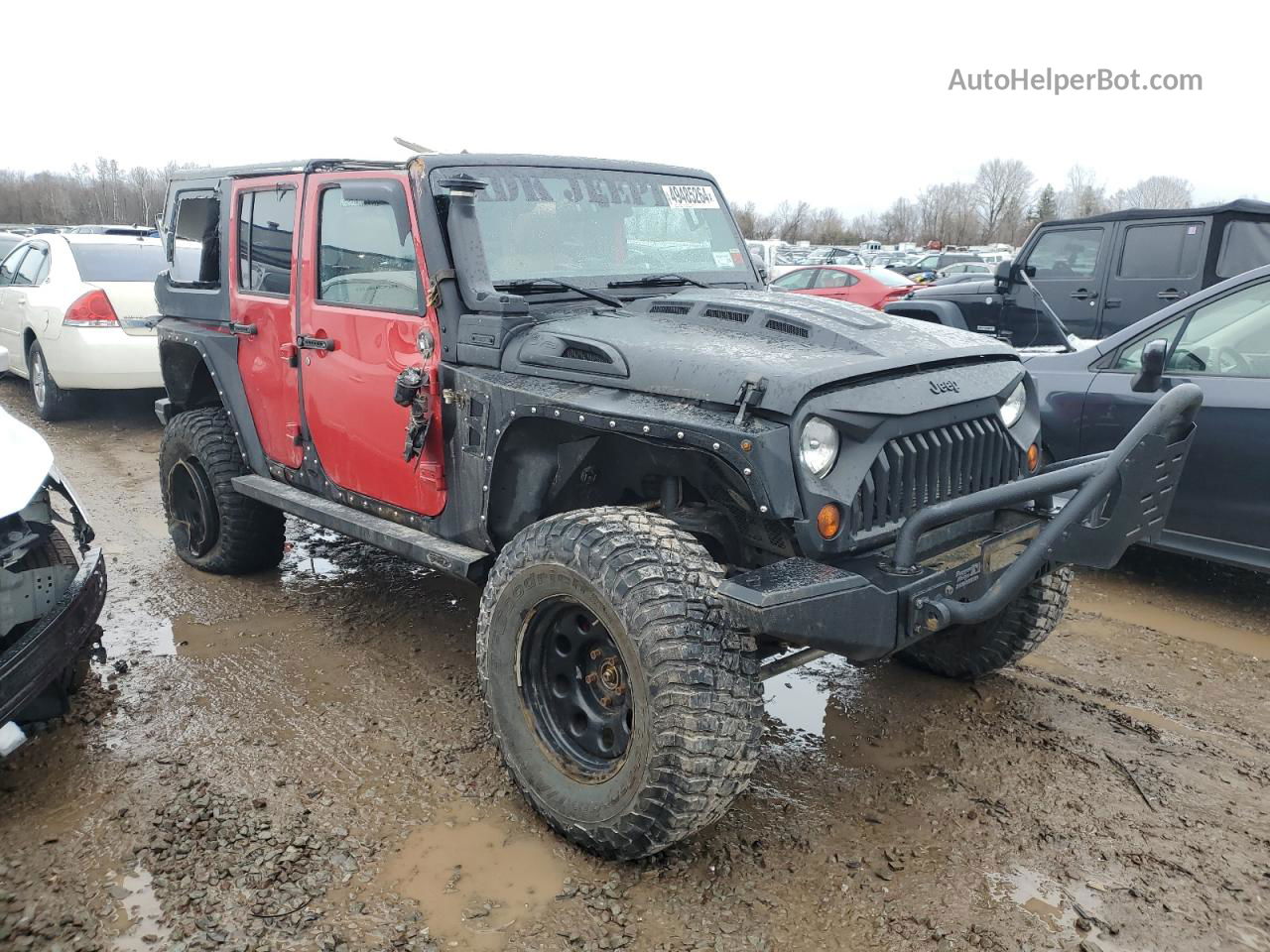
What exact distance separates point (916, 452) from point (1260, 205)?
23.7ft

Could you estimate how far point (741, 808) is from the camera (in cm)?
308

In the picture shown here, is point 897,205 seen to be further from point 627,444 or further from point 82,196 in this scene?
point 627,444

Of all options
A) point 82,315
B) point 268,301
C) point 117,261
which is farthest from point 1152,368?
point 117,261

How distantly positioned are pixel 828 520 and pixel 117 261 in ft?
26.4

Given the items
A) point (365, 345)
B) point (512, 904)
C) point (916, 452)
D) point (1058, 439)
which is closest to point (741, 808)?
point (512, 904)

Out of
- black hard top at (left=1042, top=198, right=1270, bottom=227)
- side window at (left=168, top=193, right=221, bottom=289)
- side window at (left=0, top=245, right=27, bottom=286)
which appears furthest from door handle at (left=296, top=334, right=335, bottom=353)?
black hard top at (left=1042, top=198, right=1270, bottom=227)

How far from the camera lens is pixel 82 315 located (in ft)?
26.5

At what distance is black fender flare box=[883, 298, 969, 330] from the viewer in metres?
9.49

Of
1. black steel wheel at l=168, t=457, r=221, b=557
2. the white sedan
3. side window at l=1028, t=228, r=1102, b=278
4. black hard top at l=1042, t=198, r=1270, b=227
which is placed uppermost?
black hard top at l=1042, t=198, r=1270, b=227

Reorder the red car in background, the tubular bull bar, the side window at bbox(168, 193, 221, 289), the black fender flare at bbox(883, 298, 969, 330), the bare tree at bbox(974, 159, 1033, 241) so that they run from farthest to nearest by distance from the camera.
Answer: the bare tree at bbox(974, 159, 1033, 241)
the red car in background
the black fender flare at bbox(883, 298, 969, 330)
the side window at bbox(168, 193, 221, 289)
the tubular bull bar

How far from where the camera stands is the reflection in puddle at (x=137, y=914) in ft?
8.12

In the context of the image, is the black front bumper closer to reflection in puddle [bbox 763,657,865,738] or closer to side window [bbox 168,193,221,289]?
side window [bbox 168,193,221,289]

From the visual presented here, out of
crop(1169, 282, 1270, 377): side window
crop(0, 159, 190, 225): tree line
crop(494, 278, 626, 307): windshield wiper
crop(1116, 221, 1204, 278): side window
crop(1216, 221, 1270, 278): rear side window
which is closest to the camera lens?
crop(494, 278, 626, 307): windshield wiper

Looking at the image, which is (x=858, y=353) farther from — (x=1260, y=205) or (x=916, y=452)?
(x=1260, y=205)
